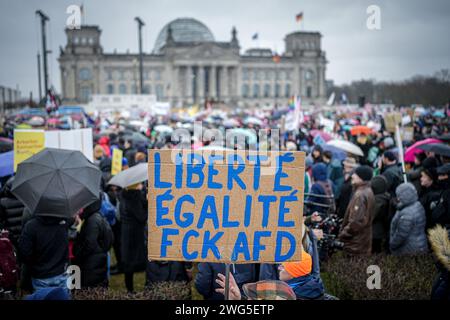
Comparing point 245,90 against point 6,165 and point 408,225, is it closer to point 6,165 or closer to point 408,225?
point 6,165

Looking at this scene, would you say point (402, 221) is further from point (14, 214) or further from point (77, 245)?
point (14, 214)

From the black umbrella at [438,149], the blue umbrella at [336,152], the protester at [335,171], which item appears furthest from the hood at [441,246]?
the blue umbrella at [336,152]

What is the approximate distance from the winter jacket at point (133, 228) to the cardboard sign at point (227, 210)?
2379 millimetres

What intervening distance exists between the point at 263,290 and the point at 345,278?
1992 mm

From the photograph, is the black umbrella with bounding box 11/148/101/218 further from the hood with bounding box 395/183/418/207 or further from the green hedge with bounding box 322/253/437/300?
the hood with bounding box 395/183/418/207

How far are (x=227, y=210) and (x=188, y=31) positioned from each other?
93.2 metres

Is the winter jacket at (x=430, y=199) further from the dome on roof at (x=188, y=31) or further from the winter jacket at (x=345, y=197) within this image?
the dome on roof at (x=188, y=31)

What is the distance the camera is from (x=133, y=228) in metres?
5.14

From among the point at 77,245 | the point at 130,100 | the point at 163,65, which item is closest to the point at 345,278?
the point at 77,245

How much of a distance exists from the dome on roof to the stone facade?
1005cm

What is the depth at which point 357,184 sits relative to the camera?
5.19m

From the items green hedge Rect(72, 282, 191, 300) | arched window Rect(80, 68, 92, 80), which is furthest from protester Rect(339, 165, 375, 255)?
arched window Rect(80, 68, 92, 80)

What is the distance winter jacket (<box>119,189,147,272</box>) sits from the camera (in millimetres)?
5043

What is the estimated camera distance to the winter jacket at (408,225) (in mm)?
4926
